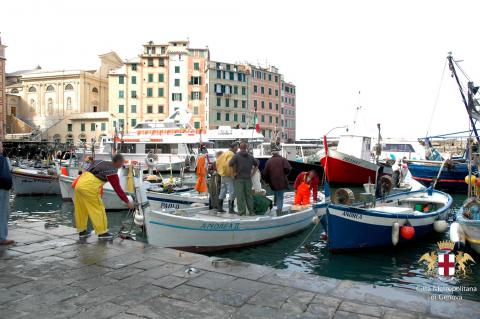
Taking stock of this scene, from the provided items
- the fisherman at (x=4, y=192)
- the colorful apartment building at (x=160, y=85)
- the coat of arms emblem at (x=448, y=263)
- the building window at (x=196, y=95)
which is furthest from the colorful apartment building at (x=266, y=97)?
the fisherman at (x=4, y=192)

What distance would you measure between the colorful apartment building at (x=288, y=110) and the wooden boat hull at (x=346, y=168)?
1995 inches

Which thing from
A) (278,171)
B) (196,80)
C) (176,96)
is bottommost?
(278,171)

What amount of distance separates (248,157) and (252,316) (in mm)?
6183

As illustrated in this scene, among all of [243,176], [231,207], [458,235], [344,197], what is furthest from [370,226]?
[231,207]

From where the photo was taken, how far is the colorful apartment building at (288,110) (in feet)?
263

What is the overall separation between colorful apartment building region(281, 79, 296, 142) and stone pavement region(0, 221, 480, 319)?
242 feet

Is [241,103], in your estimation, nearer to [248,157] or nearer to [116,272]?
Answer: [248,157]

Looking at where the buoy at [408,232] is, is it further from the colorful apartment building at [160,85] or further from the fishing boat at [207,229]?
the colorful apartment building at [160,85]

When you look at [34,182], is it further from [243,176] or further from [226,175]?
[243,176]

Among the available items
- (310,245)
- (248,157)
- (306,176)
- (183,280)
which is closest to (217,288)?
(183,280)

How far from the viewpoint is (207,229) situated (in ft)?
31.1

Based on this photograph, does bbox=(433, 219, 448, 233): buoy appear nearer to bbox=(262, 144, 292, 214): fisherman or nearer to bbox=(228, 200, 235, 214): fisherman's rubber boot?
bbox=(262, 144, 292, 214): fisherman

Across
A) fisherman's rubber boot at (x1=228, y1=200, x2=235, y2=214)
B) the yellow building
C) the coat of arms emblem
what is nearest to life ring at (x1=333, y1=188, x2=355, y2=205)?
the coat of arms emblem

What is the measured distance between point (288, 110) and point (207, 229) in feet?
244
